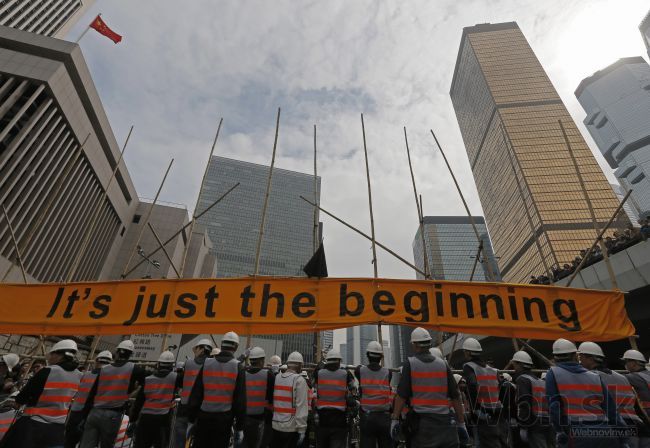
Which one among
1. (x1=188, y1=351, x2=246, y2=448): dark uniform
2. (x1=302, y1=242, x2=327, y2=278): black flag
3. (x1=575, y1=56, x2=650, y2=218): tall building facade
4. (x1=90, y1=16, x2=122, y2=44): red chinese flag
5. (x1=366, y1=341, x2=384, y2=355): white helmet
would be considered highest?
(x1=575, y1=56, x2=650, y2=218): tall building facade

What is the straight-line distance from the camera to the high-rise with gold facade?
74.3 metres

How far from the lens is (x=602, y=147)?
144 meters

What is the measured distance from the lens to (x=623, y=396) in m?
4.29

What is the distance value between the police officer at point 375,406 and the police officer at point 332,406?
300 millimetres

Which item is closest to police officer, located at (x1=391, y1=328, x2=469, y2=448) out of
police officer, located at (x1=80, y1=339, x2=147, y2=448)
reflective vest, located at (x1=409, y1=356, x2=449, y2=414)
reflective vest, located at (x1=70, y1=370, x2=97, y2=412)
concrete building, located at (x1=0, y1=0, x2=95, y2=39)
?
reflective vest, located at (x1=409, y1=356, x2=449, y2=414)

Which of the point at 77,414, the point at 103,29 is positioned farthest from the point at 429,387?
the point at 103,29

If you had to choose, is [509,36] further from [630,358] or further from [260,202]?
[630,358]

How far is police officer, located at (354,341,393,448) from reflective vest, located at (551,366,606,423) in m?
2.43

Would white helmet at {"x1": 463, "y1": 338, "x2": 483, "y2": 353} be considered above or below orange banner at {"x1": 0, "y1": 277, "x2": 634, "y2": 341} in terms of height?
below

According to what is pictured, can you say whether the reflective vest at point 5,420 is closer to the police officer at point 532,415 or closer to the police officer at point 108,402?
the police officer at point 108,402

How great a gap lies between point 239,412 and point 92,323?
5.37m

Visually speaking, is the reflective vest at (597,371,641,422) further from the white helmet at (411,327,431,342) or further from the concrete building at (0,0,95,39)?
the concrete building at (0,0,95,39)

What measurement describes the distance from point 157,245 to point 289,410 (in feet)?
140

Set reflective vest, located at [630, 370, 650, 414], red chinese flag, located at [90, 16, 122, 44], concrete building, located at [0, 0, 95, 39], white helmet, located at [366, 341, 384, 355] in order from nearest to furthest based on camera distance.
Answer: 1. reflective vest, located at [630, 370, 650, 414]
2. white helmet, located at [366, 341, 384, 355]
3. red chinese flag, located at [90, 16, 122, 44]
4. concrete building, located at [0, 0, 95, 39]
